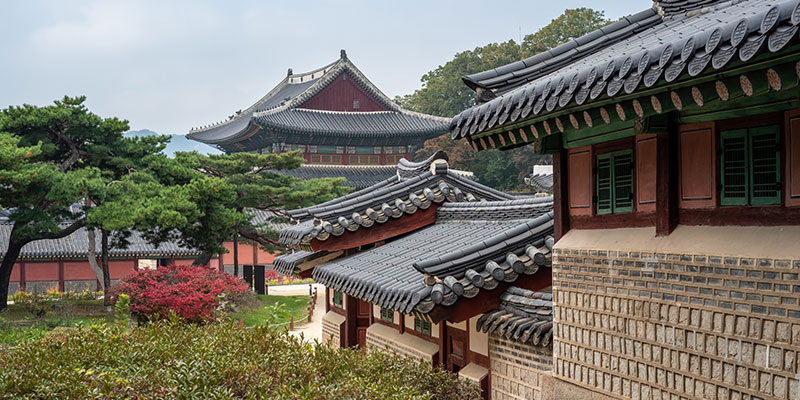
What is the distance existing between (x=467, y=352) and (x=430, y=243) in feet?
8.85

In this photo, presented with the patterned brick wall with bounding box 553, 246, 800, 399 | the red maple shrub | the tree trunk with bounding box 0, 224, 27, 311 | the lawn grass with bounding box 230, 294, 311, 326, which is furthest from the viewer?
the lawn grass with bounding box 230, 294, 311, 326

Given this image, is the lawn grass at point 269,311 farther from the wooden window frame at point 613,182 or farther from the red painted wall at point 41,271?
the wooden window frame at point 613,182

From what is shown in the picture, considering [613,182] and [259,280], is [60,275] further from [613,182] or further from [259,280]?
[613,182]

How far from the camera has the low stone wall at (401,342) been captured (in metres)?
10.2

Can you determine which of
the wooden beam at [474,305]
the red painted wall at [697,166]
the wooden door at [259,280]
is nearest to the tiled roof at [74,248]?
the wooden door at [259,280]

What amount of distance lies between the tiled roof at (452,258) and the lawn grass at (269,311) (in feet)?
37.2

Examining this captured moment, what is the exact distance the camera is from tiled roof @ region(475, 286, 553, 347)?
23.9ft

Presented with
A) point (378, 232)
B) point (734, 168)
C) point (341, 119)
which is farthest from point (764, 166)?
point (341, 119)

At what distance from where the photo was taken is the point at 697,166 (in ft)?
17.6

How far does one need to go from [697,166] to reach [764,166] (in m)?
0.58

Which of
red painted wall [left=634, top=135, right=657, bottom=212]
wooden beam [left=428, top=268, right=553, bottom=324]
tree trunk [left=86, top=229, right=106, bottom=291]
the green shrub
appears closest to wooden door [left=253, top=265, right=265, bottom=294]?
tree trunk [left=86, top=229, right=106, bottom=291]

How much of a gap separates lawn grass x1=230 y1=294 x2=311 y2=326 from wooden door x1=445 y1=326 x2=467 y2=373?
1383cm

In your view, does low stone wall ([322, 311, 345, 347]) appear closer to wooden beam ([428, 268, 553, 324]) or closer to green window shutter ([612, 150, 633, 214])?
wooden beam ([428, 268, 553, 324])

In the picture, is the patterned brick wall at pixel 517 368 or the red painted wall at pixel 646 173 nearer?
the red painted wall at pixel 646 173
